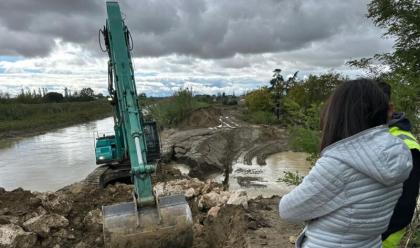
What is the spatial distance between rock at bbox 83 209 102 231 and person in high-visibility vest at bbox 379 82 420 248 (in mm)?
6678

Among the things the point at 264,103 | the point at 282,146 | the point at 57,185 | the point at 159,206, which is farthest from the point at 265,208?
the point at 264,103

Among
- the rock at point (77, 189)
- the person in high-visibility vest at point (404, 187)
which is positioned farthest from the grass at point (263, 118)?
the person in high-visibility vest at point (404, 187)

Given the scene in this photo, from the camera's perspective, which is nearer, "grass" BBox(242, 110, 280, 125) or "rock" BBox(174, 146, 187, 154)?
"rock" BBox(174, 146, 187, 154)

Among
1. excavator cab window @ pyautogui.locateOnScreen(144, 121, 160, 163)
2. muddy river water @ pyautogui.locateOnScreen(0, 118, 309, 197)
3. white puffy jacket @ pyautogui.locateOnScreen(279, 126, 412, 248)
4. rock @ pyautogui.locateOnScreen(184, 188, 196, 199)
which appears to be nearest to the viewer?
white puffy jacket @ pyautogui.locateOnScreen(279, 126, 412, 248)

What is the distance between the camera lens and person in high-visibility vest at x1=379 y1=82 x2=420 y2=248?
5.64 ft

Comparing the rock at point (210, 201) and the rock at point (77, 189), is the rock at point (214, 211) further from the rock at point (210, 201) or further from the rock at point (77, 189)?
the rock at point (77, 189)

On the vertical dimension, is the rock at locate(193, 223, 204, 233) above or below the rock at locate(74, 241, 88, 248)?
below

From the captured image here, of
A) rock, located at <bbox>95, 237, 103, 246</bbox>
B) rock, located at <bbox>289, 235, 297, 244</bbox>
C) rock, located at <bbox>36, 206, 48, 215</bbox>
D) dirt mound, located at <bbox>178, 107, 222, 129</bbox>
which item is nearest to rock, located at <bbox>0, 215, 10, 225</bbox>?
rock, located at <bbox>36, 206, 48, 215</bbox>

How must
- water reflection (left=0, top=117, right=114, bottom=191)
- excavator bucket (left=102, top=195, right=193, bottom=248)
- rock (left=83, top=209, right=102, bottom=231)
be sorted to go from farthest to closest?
water reflection (left=0, top=117, right=114, bottom=191) → rock (left=83, top=209, right=102, bottom=231) → excavator bucket (left=102, top=195, right=193, bottom=248)

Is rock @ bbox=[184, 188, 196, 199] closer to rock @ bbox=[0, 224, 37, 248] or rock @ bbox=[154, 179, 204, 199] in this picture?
rock @ bbox=[154, 179, 204, 199]

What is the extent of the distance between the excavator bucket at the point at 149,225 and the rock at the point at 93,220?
221cm

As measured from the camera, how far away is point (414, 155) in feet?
5.67

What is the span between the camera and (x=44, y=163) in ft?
71.3

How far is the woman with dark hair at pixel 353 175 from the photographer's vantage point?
152 cm
